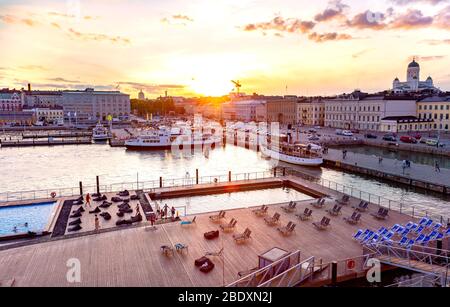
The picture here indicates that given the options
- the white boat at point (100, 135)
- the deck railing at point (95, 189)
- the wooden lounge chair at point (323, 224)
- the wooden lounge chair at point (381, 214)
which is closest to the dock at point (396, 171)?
the deck railing at point (95, 189)

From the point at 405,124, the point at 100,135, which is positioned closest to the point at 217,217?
the point at 405,124

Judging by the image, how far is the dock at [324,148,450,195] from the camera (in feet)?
102

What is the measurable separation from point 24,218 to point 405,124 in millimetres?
72285

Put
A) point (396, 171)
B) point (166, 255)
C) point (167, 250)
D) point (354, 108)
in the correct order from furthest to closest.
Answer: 1. point (354, 108)
2. point (396, 171)
3. point (167, 250)
4. point (166, 255)

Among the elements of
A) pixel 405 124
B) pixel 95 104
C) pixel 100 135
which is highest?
pixel 95 104

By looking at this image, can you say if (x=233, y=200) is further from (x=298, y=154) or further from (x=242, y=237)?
(x=298, y=154)

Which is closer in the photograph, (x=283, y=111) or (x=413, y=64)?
(x=283, y=111)

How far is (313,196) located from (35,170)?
34758 millimetres

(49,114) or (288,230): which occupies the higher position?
(49,114)

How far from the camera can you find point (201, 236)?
16.9 metres

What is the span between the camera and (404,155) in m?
50.5

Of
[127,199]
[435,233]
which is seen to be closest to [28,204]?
[127,199]

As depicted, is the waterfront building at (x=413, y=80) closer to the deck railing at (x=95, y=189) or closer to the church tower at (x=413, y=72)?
the church tower at (x=413, y=72)

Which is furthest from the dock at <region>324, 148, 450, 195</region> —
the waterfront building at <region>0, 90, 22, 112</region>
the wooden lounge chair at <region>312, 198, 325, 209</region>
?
the waterfront building at <region>0, 90, 22, 112</region>
